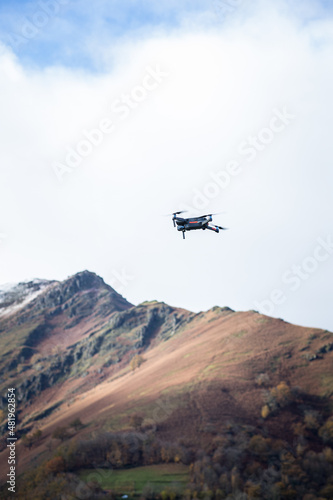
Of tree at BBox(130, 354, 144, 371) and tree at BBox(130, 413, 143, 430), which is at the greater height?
tree at BBox(130, 354, 144, 371)

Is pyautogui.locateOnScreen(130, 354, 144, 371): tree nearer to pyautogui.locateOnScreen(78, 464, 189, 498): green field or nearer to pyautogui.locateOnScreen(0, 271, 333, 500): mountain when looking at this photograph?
pyautogui.locateOnScreen(0, 271, 333, 500): mountain

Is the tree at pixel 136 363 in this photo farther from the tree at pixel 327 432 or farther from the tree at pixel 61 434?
the tree at pixel 327 432

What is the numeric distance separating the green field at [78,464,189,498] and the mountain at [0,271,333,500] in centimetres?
149

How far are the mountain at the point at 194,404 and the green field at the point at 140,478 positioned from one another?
1.49m

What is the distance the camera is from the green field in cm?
6041

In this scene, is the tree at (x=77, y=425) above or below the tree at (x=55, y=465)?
above

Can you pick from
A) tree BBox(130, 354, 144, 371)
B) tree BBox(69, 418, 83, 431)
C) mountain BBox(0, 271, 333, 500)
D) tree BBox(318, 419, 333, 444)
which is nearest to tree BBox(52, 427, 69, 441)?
mountain BBox(0, 271, 333, 500)

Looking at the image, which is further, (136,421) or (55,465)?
(136,421)

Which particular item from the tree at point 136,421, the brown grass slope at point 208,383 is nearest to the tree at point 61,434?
the brown grass slope at point 208,383

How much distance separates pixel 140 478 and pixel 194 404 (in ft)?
70.7

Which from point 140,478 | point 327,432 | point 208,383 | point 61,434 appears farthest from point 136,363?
point 327,432

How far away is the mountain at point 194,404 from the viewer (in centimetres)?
6475

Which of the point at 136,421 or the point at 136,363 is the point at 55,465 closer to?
the point at 136,421

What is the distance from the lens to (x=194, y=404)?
81.9 meters
